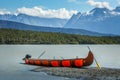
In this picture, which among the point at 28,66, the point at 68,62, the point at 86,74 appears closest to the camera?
the point at 86,74

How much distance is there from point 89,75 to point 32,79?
7920 mm

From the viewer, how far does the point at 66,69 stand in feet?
163

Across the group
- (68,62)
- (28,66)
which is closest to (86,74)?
(68,62)

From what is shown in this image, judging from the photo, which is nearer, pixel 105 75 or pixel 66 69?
pixel 105 75

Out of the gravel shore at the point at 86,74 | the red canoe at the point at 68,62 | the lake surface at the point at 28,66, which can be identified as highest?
the red canoe at the point at 68,62

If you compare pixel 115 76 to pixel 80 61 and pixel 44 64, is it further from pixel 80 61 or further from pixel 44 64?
pixel 44 64

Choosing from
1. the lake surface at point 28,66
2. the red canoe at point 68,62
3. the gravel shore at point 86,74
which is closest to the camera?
the gravel shore at point 86,74

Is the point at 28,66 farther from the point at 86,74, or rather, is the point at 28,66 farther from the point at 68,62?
the point at 86,74

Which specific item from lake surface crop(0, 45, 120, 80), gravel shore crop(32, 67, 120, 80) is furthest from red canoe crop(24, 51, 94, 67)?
lake surface crop(0, 45, 120, 80)

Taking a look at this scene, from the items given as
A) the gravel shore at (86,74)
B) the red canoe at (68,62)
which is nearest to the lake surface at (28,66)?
the gravel shore at (86,74)

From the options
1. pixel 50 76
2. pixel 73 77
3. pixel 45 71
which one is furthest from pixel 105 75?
pixel 45 71

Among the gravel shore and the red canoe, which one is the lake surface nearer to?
the gravel shore

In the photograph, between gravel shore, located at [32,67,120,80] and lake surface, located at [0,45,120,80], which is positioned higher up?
gravel shore, located at [32,67,120,80]

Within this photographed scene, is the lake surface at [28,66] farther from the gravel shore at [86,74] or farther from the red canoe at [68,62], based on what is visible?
the red canoe at [68,62]
